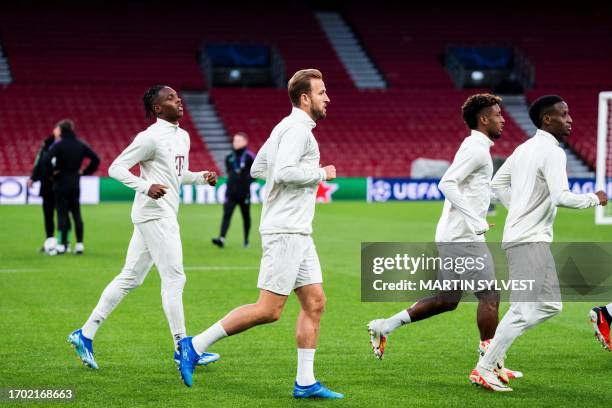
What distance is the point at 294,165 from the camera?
6.55 metres

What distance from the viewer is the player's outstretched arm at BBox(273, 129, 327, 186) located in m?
6.52

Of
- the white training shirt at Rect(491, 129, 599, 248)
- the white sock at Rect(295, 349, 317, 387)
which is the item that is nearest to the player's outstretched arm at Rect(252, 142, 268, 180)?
the white sock at Rect(295, 349, 317, 387)

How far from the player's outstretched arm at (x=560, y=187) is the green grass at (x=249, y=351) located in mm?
1327

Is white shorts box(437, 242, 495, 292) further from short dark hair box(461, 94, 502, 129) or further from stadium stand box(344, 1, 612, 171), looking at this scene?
stadium stand box(344, 1, 612, 171)

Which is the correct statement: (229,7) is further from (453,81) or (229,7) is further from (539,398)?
(539,398)

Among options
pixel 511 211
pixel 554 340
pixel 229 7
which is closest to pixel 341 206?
pixel 229 7

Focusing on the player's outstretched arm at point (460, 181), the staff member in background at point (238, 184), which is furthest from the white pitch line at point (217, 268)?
the player's outstretched arm at point (460, 181)

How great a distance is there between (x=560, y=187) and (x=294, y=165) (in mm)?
1780

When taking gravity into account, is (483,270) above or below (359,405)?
above

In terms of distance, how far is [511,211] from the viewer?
7.14 m

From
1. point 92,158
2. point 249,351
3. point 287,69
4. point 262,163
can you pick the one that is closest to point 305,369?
point 262,163

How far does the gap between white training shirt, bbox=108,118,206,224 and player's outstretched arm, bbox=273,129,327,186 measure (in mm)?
1511

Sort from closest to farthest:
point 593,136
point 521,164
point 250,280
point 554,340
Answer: point 521,164
point 554,340
point 250,280
point 593,136

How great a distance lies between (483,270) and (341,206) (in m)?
23.6
